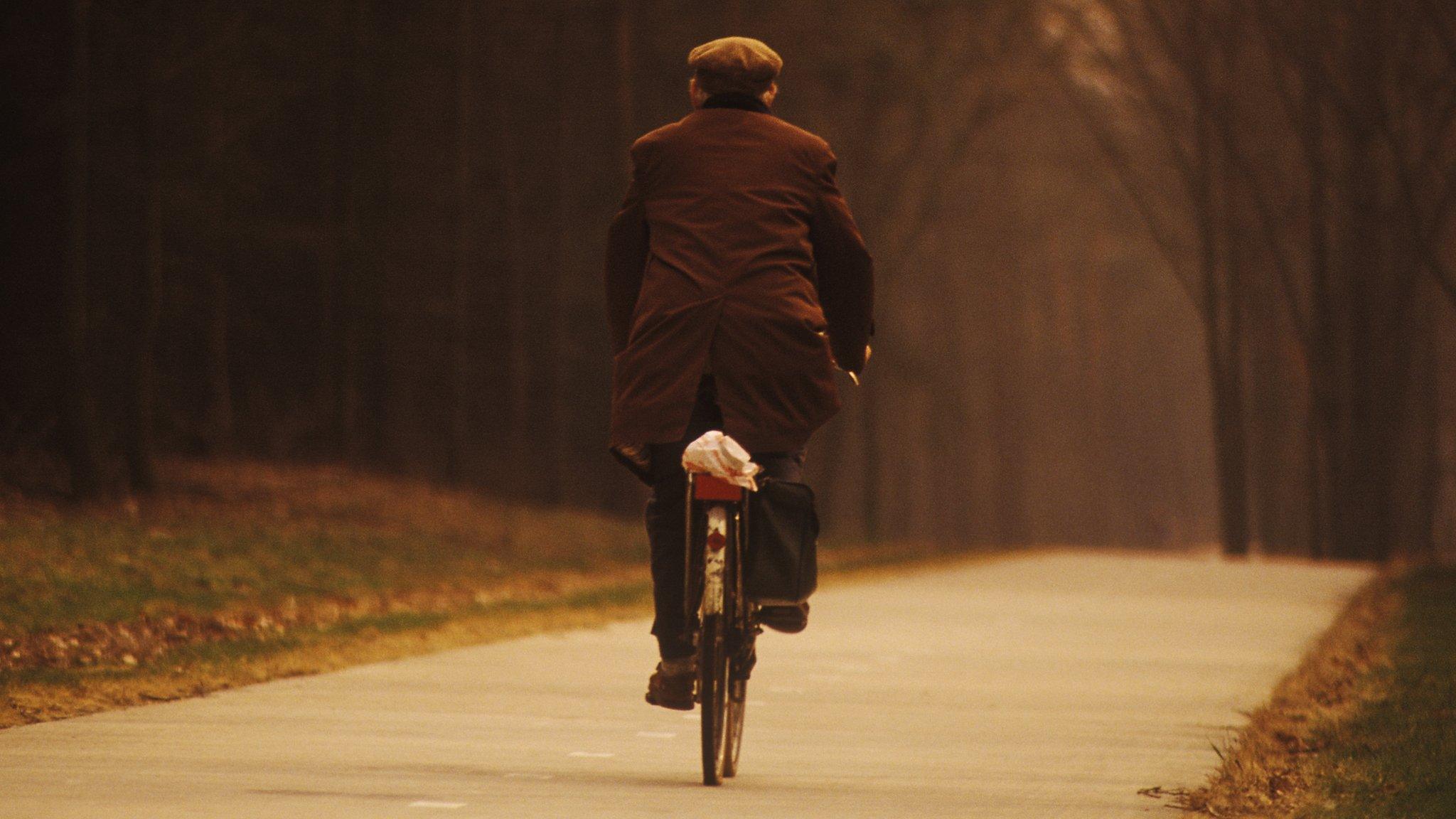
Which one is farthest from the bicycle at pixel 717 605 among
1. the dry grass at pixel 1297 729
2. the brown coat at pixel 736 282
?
the dry grass at pixel 1297 729

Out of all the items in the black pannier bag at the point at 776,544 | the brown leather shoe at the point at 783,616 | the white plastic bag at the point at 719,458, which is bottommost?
the brown leather shoe at the point at 783,616

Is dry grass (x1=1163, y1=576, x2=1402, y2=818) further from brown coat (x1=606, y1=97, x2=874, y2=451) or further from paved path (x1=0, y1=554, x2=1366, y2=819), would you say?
brown coat (x1=606, y1=97, x2=874, y2=451)

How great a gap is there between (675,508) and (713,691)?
0.58 metres

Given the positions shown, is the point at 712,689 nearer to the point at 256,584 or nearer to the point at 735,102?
the point at 735,102

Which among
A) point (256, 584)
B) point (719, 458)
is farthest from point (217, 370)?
point (719, 458)

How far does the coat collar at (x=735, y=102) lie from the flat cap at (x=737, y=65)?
26mm

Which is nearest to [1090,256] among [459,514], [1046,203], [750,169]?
[1046,203]

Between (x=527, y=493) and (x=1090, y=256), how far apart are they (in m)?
38.1

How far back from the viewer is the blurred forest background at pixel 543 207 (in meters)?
23.0

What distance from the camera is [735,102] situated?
283 inches

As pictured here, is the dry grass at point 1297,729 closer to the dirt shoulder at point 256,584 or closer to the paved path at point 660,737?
the paved path at point 660,737

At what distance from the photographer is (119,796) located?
6355 millimetres

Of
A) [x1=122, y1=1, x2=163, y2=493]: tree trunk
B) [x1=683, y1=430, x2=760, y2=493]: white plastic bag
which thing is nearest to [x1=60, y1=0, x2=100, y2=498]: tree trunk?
[x1=122, y1=1, x2=163, y2=493]: tree trunk

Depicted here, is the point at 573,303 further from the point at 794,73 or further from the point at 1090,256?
the point at 1090,256
